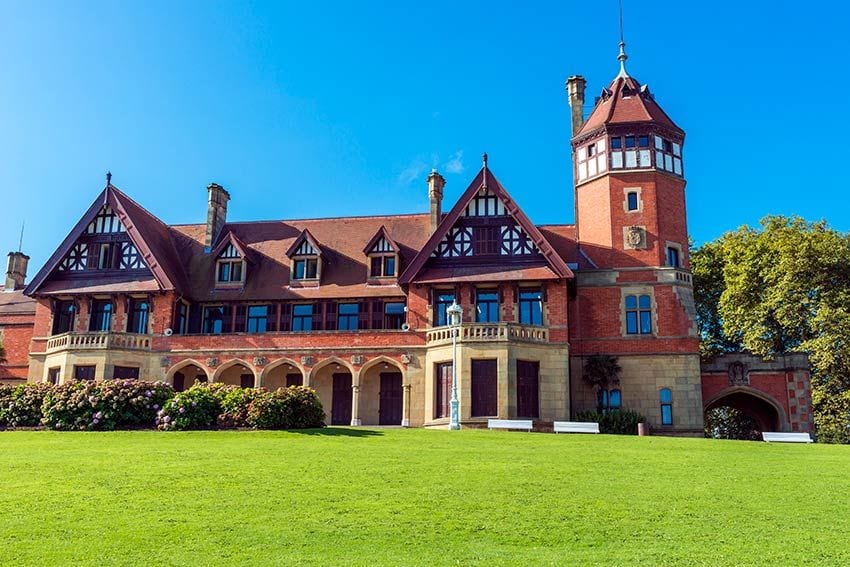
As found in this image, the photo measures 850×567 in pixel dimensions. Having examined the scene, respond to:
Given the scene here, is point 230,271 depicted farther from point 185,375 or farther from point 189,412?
point 189,412

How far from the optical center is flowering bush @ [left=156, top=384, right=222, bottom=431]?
24422 mm

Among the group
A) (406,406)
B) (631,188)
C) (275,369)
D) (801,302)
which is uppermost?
(631,188)

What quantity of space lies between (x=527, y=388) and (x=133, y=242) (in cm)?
1824

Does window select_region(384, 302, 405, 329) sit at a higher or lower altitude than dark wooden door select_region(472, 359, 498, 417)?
higher

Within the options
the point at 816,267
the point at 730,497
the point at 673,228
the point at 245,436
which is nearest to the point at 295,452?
the point at 245,436

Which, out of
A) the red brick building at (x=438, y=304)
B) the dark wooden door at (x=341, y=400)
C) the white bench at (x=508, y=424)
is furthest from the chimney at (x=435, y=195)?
the white bench at (x=508, y=424)

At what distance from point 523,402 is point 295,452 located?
47.2ft

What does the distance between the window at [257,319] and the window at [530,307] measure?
11.4 m

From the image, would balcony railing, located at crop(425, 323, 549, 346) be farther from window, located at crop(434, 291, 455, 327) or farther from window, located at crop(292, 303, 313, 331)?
window, located at crop(292, 303, 313, 331)

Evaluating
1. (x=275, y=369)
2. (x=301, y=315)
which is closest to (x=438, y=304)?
(x=301, y=315)

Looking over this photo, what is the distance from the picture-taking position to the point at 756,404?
124 ft

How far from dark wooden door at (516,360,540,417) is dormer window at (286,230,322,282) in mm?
10410

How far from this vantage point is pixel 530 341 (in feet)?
105

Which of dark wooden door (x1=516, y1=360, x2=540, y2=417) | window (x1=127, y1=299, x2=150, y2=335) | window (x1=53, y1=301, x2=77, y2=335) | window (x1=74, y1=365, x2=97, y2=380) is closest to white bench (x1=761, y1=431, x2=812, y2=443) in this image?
dark wooden door (x1=516, y1=360, x2=540, y2=417)
